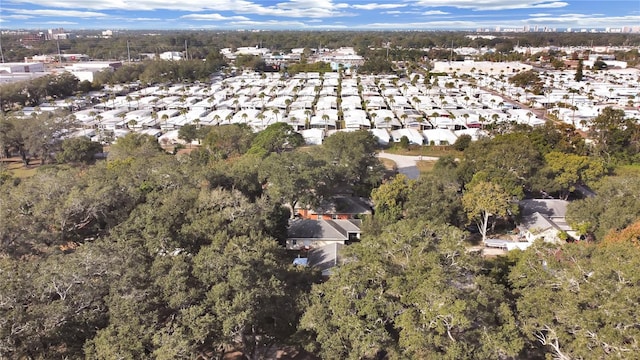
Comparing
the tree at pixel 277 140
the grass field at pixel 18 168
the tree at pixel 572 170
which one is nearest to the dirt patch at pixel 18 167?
the grass field at pixel 18 168

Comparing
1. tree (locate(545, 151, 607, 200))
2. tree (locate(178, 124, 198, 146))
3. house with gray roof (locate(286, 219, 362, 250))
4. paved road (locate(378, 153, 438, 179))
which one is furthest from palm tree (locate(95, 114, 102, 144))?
tree (locate(545, 151, 607, 200))

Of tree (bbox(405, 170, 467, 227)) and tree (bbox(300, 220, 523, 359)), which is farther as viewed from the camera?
tree (bbox(405, 170, 467, 227))

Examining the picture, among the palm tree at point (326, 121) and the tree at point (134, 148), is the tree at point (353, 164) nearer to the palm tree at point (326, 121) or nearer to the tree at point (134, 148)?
the tree at point (134, 148)

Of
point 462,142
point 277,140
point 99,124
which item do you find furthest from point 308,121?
point 99,124

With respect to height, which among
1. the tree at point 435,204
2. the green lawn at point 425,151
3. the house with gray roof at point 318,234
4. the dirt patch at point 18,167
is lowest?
the dirt patch at point 18,167

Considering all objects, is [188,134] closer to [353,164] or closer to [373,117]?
[353,164]

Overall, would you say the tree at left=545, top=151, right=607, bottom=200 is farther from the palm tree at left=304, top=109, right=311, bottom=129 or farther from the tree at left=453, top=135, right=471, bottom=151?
the palm tree at left=304, top=109, right=311, bottom=129
